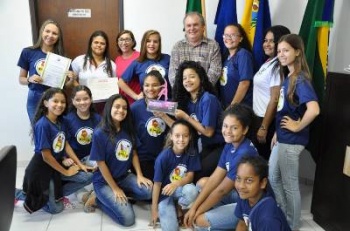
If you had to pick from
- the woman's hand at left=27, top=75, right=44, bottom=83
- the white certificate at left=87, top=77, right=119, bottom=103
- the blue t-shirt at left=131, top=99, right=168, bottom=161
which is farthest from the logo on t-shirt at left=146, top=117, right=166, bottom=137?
the woman's hand at left=27, top=75, right=44, bottom=83

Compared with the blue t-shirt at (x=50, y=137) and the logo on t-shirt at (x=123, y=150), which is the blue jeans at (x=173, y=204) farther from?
the blue t-shirt at (x=50, y=137)

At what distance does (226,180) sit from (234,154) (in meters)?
0.17

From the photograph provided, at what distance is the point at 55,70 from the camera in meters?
2.73

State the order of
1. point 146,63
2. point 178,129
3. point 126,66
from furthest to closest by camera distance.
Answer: point 126,66, point 146,63, point 178,129

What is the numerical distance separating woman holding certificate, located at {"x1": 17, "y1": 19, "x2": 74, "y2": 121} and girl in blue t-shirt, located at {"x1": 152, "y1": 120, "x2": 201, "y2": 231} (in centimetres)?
116

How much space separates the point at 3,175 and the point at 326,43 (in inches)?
103

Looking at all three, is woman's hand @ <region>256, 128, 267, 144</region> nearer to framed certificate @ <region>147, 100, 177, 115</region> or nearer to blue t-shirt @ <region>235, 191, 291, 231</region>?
framed certificate @ <region>147, 100, 177, 115</region>

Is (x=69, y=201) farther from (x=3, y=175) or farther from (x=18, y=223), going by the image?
(x=3, y=175)

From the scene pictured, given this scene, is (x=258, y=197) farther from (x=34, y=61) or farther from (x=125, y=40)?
(x=34, y=61)

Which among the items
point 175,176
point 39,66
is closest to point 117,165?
point 175,176

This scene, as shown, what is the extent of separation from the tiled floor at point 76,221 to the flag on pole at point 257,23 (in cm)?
136

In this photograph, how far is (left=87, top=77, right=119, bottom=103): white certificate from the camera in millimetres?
2783

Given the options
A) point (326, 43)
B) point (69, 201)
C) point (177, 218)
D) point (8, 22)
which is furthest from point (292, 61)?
point (8, 22)

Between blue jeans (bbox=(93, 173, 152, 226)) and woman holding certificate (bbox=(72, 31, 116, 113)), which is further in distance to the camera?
woman holding certificate (bbox=(72, 31, 116, 113))
